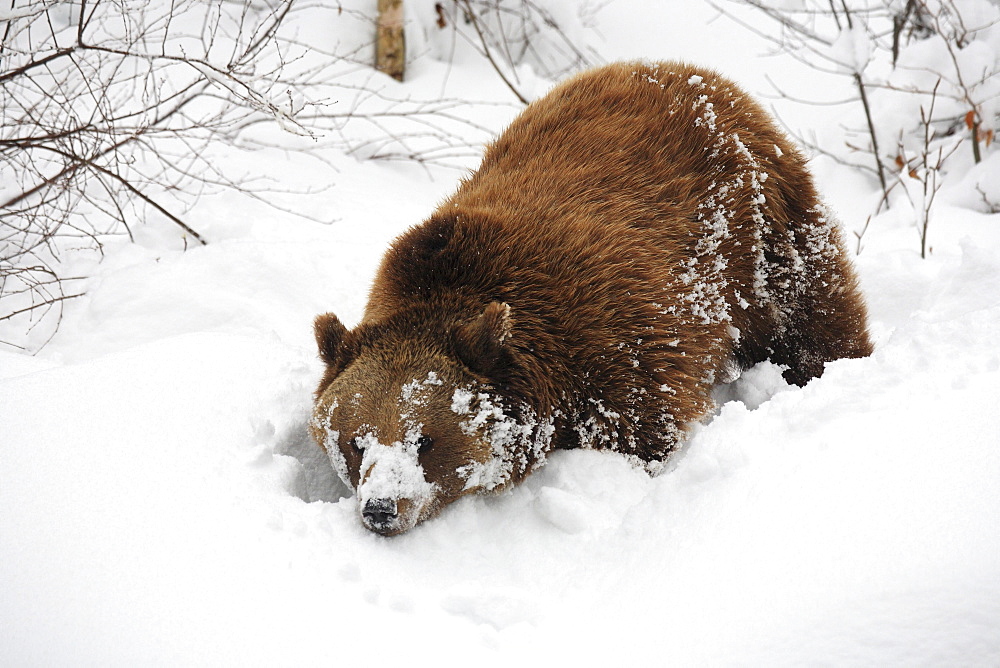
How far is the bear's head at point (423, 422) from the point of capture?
8.83 ft

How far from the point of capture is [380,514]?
2609 millimetres

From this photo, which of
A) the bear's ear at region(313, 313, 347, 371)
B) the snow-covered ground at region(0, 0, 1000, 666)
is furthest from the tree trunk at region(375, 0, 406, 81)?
the bear's ear at region(313, 313, 347, 371)

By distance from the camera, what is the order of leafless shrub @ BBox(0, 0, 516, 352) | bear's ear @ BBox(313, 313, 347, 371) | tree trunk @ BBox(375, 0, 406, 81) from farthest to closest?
tree trunk @ BBox(375, 0, 406, 81)
leafless shrub @ BBox(0, 0, 516, 352)
bear's ear @ BBox(313, 313, 347, 371)

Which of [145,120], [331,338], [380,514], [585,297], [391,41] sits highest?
[391,41]

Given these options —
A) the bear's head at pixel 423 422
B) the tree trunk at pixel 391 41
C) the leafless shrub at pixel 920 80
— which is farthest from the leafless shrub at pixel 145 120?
the leafless shrub at pixel 920 80

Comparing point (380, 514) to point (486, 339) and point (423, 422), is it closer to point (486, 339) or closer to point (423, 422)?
point (423, 422)

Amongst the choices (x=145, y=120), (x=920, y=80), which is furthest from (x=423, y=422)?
(x=920, y=80)

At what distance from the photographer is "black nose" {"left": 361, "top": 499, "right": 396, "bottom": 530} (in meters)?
2.60

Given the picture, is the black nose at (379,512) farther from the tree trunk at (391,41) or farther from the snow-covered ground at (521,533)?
the tree trunk at (391,41)

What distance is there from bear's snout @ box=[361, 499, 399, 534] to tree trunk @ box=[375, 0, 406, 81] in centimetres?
561

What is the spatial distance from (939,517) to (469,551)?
1394 mm

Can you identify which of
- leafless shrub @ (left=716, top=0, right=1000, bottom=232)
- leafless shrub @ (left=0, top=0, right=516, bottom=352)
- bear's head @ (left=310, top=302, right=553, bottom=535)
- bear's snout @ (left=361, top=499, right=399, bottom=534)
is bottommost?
bear's snout @ (left=361, top=499, right=399, bottom=534)

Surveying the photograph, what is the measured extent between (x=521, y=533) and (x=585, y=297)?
926mm

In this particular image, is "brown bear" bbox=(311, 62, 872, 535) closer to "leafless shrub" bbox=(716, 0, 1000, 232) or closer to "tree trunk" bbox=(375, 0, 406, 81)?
"leafless shrub" bbox=(716, 0, 1000, 232)
